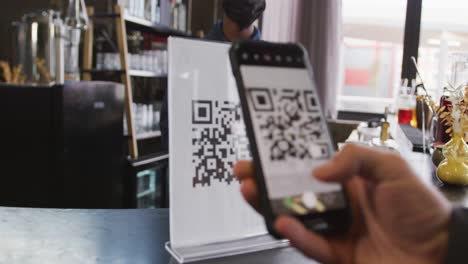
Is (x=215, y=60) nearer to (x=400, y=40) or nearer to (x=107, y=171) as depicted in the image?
(x=107, y=171)

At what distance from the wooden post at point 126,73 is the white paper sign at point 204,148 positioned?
98.7 inches

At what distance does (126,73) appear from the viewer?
336 cm

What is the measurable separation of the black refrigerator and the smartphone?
6.86 feet

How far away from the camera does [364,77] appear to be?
4.80m

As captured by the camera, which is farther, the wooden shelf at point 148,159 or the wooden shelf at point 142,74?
the wooden shelf at point 142,74

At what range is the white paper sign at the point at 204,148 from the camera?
0.82m

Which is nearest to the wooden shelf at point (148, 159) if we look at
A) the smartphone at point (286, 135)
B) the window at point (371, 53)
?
the window at point (371, 53)

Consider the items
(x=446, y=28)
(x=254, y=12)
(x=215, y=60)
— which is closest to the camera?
(x=215, y=60)

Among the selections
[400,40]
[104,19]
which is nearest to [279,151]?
[104,19]

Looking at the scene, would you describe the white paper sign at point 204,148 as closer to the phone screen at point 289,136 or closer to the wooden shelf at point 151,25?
the phone screen at point 289,136

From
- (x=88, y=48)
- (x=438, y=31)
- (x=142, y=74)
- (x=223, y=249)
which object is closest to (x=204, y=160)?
(x=223, y=249)

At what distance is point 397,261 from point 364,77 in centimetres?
445

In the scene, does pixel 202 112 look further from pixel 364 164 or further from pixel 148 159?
pixel 148 159

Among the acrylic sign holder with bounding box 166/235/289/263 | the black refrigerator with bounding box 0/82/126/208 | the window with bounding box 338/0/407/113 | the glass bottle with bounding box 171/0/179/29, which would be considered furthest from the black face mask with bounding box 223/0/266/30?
the window with bounding box 338/0/407/113
